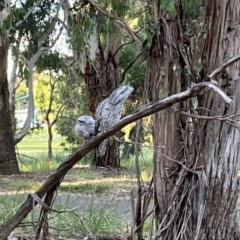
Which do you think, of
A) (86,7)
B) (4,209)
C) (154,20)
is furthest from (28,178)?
(154,20)

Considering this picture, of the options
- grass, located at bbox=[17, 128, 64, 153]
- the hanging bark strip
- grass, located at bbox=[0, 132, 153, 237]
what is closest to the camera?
the hanging bark strip

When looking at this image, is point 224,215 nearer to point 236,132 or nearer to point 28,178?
point 236,132

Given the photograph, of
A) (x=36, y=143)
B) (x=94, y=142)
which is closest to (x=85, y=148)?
(x=94, y=142)

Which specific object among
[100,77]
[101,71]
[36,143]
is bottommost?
[36,143]

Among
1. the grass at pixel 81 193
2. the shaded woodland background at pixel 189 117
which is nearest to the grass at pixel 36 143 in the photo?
the grass at pixel 81 193

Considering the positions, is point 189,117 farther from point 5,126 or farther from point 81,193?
point 5,126

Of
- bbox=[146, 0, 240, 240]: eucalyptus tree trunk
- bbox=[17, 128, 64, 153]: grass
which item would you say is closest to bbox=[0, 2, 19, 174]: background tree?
bbox=[146, 0, 240, 240]: eucalyptus tree trunk

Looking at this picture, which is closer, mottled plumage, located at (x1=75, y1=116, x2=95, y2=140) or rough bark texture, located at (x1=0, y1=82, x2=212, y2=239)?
rough bark texture, located at (x1=0, y1=82, x2=212, y2=239)

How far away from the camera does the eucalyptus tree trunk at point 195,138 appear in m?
3.78

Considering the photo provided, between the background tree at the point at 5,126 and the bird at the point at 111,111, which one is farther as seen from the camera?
the background tree at the point at 5,126

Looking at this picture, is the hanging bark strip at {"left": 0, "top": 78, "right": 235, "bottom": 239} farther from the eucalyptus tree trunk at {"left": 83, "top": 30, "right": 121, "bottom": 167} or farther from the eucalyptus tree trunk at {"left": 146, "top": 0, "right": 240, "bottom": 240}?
the eucalyptus tree trunk at {"left": 83, "top": 30, "right": 121, "bottom": 167}

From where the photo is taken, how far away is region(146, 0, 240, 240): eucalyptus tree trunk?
12.4 ft

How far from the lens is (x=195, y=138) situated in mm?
3926

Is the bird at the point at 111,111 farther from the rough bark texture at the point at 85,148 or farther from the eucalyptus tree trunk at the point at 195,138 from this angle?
the eucalyptus tree trunk at the point at 195,138
